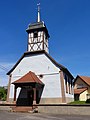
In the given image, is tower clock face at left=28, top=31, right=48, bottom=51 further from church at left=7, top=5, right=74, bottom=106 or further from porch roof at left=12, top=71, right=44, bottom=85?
porch roof at left=12, top=71, right=44, bottom=85

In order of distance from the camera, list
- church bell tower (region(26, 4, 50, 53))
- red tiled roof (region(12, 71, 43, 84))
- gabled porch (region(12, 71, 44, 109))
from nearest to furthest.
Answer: red tiled roof (region(12, 71, 43, 84))
gabled porch (region(12, 71, 44, 109))
church bell tower (region(26, 4, 50, 53))

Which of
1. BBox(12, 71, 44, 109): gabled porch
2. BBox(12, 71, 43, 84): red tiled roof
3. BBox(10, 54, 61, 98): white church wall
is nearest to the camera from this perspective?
BBox(12, 71, 43, 84): red tiled roof

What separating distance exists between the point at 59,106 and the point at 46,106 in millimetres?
1508

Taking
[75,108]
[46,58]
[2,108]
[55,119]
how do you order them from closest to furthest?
[55,119], [75,108], [2,108], [46,58]

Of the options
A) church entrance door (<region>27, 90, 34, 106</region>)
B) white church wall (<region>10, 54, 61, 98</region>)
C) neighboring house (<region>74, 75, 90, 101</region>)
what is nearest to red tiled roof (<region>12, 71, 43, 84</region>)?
white church wall (<region>10, 54, 61, 98</region>)

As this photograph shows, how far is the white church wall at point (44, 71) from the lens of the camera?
24422 mm

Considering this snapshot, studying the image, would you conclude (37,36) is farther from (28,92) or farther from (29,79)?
(28,92)

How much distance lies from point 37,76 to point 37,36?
647 centimetres

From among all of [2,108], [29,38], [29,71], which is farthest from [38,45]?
[2,108]

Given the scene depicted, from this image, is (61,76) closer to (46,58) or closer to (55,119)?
(46,58)

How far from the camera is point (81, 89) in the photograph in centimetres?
4288

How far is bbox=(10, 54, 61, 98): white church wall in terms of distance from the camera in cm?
2442

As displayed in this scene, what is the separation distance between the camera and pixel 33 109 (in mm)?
20547

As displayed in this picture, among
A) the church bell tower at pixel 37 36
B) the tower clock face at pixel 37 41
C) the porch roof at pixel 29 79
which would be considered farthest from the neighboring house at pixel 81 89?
the porch roof at pixel 29 79
